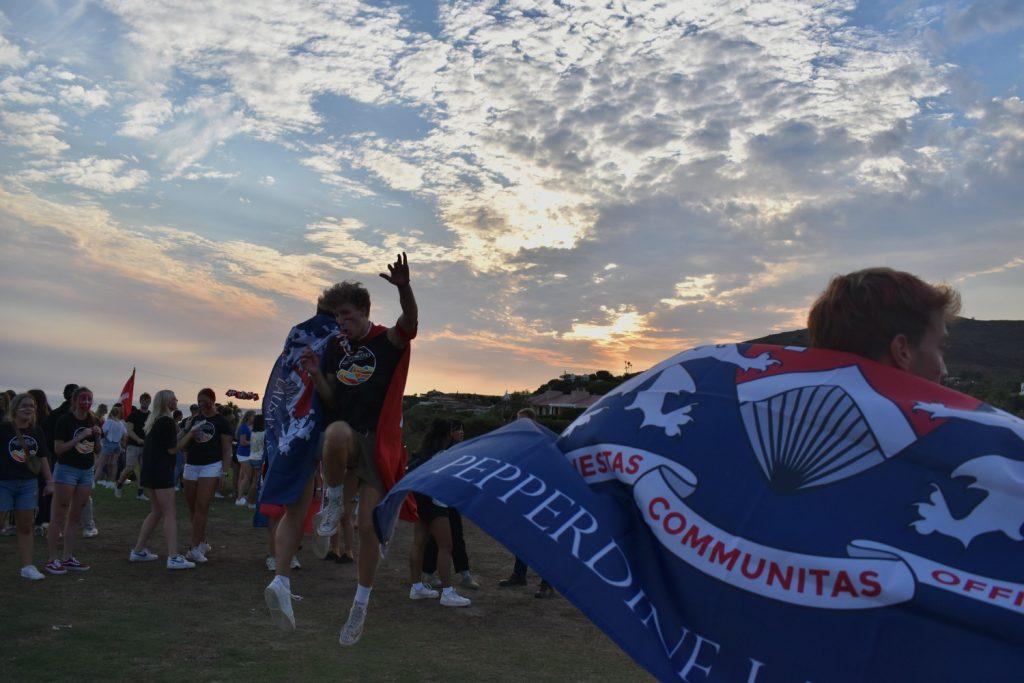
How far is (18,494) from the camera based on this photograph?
361 inches

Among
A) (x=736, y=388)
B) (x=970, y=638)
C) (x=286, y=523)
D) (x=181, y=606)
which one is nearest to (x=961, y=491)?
(x=970, y=638)

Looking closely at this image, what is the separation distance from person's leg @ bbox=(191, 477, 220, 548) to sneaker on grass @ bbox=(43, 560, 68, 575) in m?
1.82

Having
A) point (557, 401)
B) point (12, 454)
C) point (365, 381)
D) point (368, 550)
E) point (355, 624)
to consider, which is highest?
point (557, 401)

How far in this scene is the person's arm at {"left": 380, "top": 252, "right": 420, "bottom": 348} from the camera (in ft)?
17.1

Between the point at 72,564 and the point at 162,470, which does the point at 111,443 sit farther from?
the point at 162,470

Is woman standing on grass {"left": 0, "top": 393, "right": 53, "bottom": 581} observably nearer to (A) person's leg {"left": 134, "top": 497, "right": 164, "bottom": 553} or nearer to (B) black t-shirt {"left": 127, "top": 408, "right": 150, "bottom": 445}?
(A) person's leg {"left": 134, "top": 497, "right": 164, "bottom": 553}

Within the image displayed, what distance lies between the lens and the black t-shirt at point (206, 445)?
1112 centimetres

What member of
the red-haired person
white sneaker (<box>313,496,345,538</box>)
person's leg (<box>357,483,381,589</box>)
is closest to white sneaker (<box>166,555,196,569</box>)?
white sneaker (<box>313,496,345,538</box>)

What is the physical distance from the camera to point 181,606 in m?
9.07

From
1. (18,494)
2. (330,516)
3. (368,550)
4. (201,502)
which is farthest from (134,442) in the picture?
(368,550)

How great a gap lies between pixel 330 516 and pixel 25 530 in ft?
19.6

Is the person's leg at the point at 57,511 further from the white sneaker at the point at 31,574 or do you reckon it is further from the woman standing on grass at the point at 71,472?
the white sneaker at the point at 31,574

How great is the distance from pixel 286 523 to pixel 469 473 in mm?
3534

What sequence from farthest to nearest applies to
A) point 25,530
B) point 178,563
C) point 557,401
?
point 557,401 < point 178,563 < point 25,530
